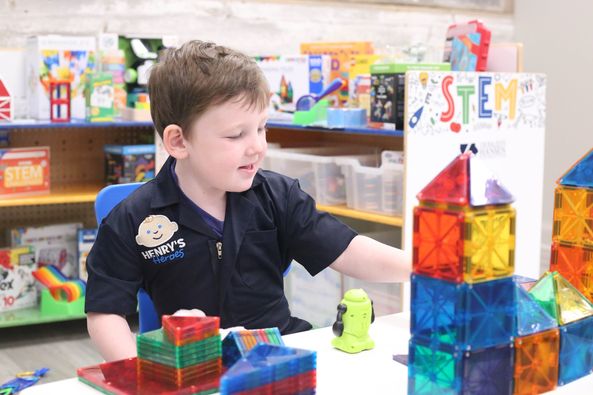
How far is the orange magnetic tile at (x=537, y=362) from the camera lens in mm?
1077

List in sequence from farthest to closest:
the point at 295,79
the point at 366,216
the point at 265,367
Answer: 1. the point at 295,79
2. the point at 366,216
3. the point at 265,367

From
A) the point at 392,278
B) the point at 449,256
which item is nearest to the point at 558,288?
the point at 449,256

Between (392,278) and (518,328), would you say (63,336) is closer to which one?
(392,278)

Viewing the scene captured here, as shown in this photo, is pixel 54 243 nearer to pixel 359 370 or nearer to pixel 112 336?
pixel 112 336

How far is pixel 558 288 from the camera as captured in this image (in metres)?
1.19

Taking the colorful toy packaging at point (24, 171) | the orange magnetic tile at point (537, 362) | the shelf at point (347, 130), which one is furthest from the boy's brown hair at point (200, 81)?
the colorful toy packaging at point (24, 171)

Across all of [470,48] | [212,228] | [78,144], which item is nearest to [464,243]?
[212,228]

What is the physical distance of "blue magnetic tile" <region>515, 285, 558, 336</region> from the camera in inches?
42.9

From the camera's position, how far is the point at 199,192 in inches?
63.4

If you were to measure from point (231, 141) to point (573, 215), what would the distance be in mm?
586

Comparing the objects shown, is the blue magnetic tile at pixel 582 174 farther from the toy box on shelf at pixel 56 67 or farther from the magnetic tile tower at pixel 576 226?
Answer: the toy box on shelf at pixel 56 67

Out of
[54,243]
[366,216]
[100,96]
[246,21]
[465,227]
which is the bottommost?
[54,243]

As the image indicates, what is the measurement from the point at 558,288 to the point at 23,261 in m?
3.08

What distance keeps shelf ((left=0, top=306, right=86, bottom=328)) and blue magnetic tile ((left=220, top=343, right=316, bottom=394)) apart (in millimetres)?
2883
